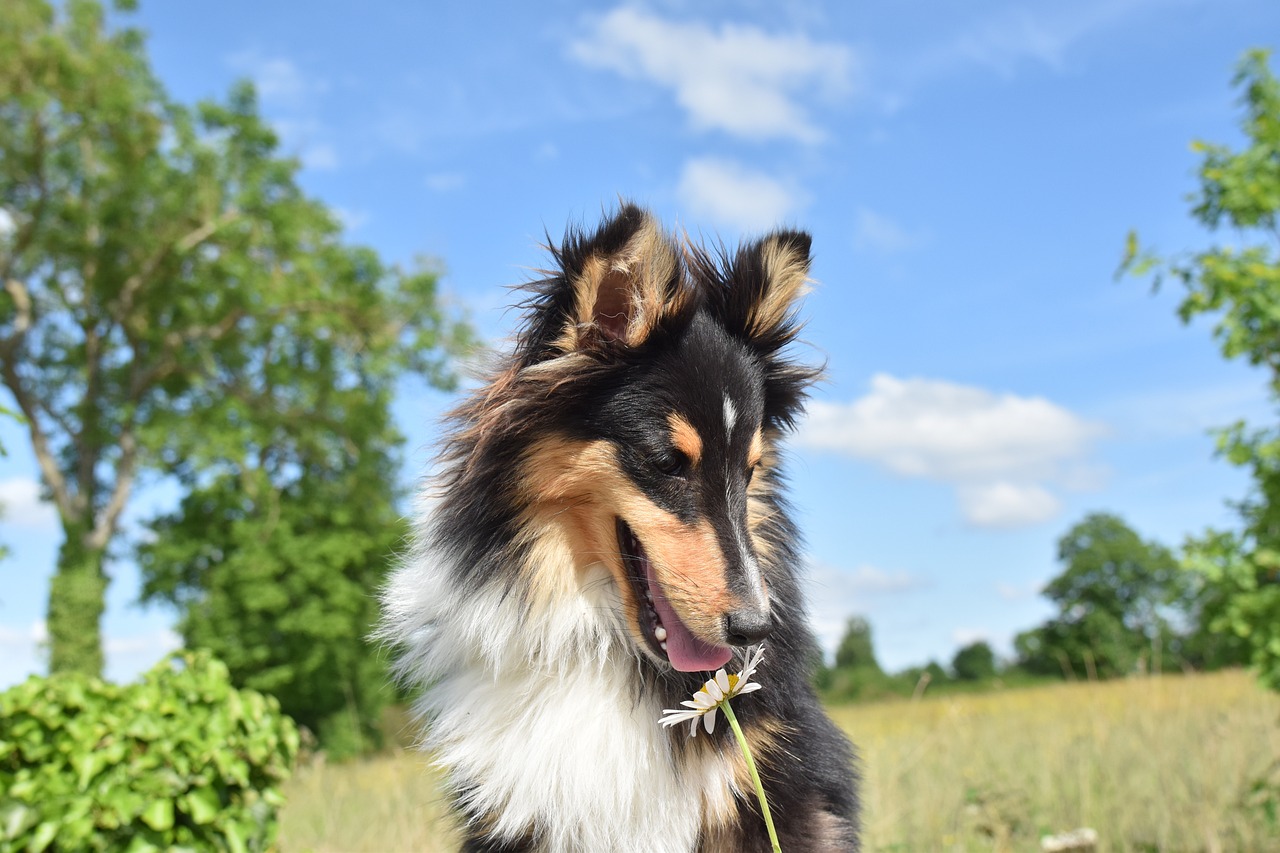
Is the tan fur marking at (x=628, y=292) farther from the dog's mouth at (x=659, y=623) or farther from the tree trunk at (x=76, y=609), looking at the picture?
the tree trunk at (x=76, y=609)

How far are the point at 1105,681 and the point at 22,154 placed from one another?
28.5 metres

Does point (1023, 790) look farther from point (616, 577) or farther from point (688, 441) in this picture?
point (688, 441)

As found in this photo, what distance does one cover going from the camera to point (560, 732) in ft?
10.0

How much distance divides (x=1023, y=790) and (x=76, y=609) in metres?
26.9

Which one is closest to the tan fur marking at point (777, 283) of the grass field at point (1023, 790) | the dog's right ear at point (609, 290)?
the dog's right ear at point (609, 290)

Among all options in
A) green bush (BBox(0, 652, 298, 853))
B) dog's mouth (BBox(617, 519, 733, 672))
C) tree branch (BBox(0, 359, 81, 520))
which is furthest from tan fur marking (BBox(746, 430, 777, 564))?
tree branch (BBox(0, 359, 81, 520))

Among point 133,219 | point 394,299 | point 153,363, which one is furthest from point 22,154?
point 394,299

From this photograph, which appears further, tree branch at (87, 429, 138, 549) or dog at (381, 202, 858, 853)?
tree branch at (87, 429, 138, 549)

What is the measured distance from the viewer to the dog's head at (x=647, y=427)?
287 cm

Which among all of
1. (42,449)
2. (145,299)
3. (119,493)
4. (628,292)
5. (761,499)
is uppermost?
(145,299)

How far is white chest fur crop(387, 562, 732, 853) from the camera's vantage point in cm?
300

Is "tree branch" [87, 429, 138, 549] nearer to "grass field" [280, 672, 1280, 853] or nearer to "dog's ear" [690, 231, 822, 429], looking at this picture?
"grass field" [280, 672, 1280, 853]

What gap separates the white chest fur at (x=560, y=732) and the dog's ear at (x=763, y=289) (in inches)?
38.5

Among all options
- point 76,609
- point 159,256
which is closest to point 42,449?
point 76,609
